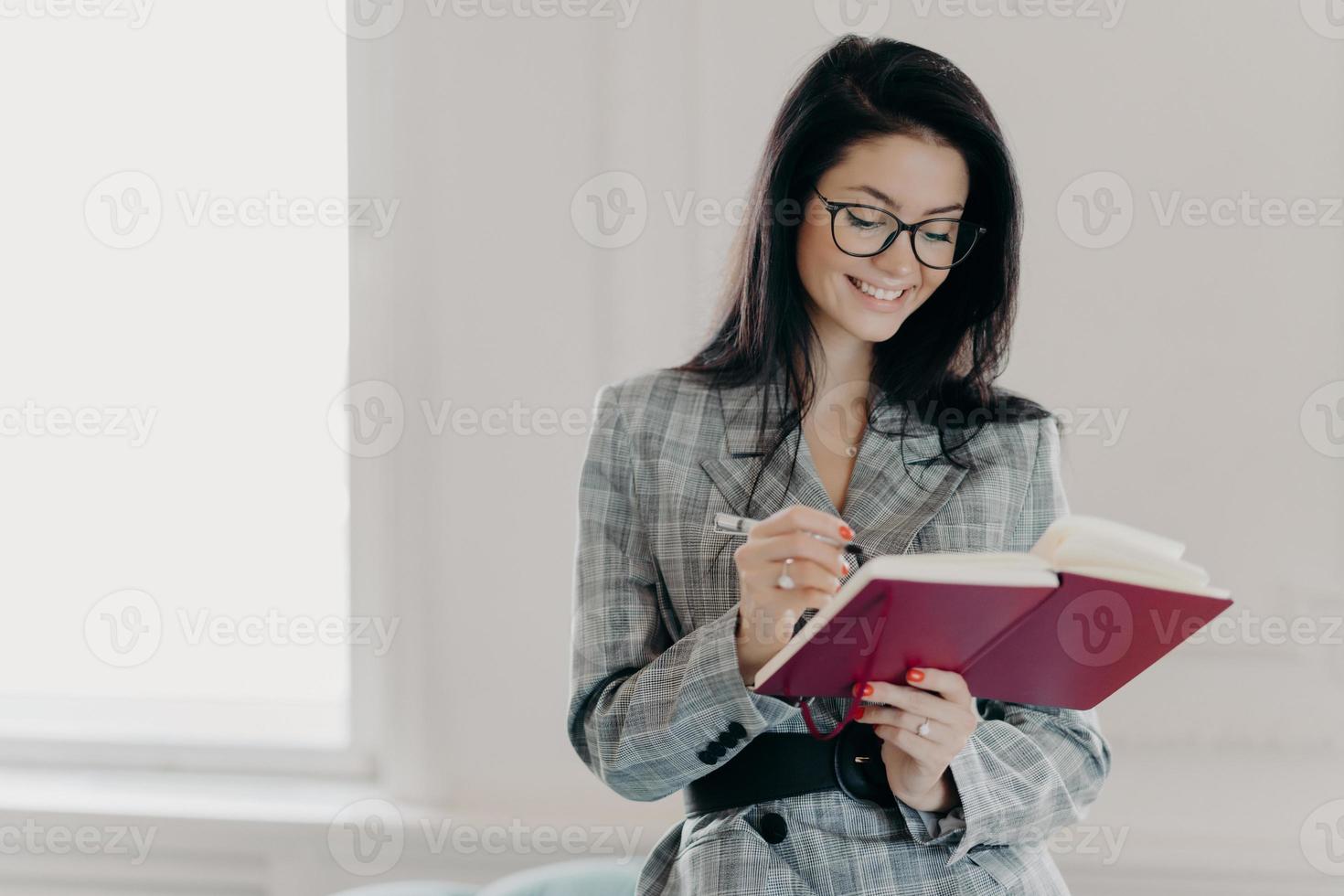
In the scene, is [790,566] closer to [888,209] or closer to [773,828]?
[773,828]

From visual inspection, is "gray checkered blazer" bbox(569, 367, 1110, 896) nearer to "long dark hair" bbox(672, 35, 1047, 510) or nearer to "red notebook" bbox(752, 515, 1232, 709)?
"long dark hair" bbox(672, 35, 1047, 510)

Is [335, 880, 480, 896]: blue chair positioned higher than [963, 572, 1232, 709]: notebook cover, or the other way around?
[963, 572, 1232, 709]: notebook cover

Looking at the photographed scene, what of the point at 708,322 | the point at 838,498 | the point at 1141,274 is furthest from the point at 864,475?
the point at 1141,274

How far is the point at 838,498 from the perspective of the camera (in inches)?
53.0

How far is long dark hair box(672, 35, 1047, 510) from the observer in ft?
4.34

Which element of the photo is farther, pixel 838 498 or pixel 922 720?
pixel 838 498

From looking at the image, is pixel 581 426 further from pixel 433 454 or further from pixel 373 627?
pixel 373 627

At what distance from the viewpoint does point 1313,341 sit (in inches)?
74.1

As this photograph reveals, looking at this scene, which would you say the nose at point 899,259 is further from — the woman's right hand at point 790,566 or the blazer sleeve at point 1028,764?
the woman's right hand at point 790,566

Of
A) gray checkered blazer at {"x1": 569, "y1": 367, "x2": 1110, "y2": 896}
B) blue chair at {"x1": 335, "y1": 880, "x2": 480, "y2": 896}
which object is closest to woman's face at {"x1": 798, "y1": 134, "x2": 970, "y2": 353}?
gray checkered blazer at {"x1": 569, "y1": 367, "x2": 1110, "y2": 896}

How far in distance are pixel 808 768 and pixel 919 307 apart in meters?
0.59

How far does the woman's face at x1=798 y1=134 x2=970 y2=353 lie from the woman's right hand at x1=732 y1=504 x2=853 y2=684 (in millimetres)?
361

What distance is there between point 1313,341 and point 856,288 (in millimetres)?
995

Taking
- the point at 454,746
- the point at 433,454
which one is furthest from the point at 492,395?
the point at 454,746
